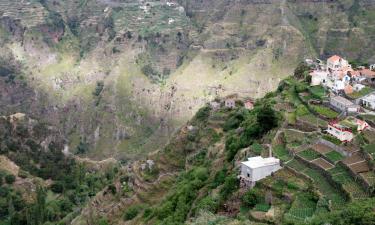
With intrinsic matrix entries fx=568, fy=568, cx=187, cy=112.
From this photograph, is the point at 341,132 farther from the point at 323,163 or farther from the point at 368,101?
the point at 368,101

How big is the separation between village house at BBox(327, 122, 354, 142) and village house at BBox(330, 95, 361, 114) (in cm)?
644

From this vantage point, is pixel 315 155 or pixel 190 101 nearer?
pixel 315 155

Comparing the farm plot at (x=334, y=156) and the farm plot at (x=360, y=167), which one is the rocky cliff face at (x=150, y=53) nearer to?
the farm plot at (x=334, y=156)

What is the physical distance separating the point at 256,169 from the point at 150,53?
419 feet

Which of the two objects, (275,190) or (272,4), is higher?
(275,190)

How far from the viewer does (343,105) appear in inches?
2036

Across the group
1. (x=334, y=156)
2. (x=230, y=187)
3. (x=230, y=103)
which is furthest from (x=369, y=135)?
(x=230, y=103)

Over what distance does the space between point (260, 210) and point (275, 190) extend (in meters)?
2.30

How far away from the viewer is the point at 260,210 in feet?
121

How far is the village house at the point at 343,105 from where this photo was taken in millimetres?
51000

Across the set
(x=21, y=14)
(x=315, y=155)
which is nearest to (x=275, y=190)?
(x=315, y=155)

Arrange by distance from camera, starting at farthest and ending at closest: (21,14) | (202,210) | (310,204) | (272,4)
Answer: (21,14)
(272,4)
(202,210)
(310,204)

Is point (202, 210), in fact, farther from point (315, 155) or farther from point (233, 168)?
point (315, 155)

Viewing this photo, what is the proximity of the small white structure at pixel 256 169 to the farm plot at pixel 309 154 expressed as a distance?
213 centimetres
